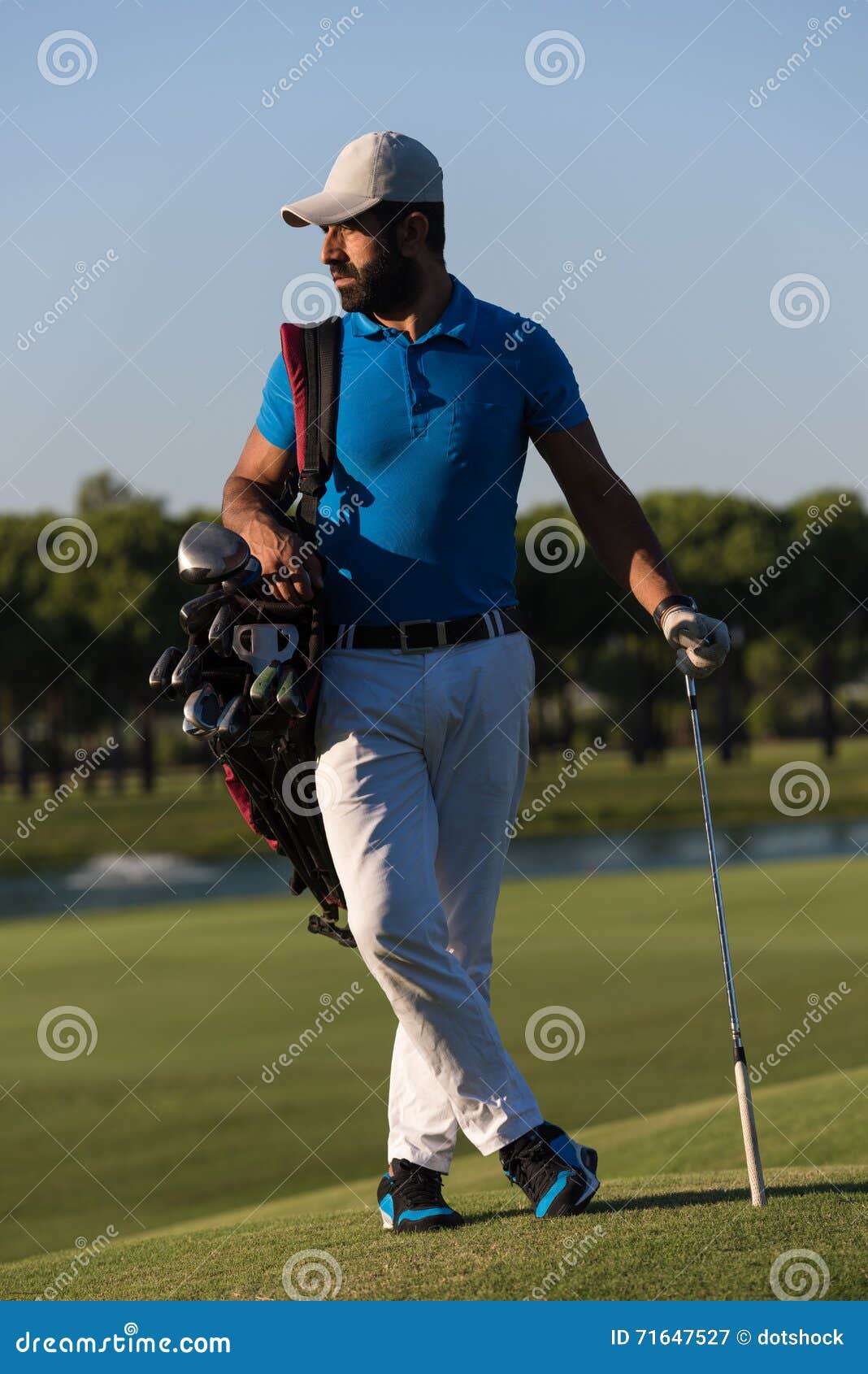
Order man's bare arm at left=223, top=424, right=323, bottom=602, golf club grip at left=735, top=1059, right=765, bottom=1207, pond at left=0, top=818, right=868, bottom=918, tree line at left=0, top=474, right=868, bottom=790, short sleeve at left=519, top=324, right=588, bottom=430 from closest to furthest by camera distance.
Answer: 1. golf club grip at left=735, top=1059, right=765, bottom=1207
2. man's bare arm at left=223, top=424, right=323, bottom=602
3. short sleeve at left=519, top=324, right=588, bottom=430
4. pond at left=0, top=818, right=868, bottom=918
5. tree line at left=0, top=474, right=868, bottom=790

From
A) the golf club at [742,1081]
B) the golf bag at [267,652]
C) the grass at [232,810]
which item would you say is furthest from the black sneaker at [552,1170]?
the grass at [232,810]

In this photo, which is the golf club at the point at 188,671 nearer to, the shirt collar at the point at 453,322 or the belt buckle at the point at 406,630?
the belt buckle at the point at 406,630

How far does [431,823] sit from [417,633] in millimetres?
458

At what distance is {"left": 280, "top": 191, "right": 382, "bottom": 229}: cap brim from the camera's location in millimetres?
3887

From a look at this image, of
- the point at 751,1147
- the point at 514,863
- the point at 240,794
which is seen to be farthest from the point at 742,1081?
the point at 514,863

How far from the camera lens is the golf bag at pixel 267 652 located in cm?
379

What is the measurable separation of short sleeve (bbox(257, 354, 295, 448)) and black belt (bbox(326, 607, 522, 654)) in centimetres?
51

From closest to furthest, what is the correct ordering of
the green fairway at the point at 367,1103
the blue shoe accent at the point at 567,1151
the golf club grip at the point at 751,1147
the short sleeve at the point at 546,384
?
1. the green fairway at the point at 367,1103
2. the golf club grip at the point at 751,1147
3. the blue shoe accent at the point at 567,1151
4. the short sleeve at the point at 546,384

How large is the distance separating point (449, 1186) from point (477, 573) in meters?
3.12

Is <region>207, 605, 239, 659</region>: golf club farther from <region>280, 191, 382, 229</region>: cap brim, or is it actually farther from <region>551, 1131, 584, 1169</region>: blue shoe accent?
<region>551, 1131, 584, 1169</region>: blue shoe accent

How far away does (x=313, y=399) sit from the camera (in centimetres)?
398

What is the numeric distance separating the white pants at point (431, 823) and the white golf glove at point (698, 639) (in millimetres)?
399

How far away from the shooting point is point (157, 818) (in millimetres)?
35438

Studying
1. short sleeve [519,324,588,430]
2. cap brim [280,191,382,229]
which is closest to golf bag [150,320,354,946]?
cap brim [280,191,382,229]
